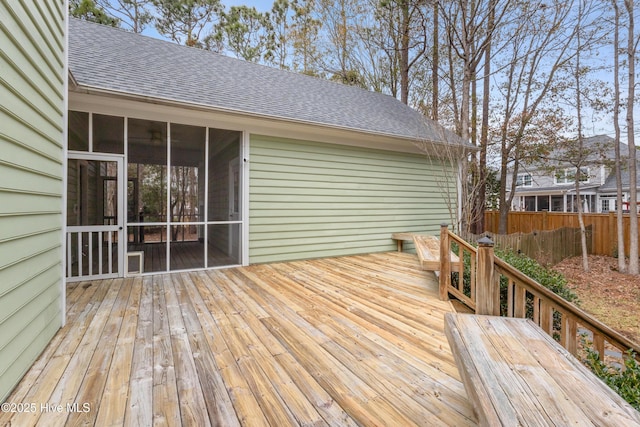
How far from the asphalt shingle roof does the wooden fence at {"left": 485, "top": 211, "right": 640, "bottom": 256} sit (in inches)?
216

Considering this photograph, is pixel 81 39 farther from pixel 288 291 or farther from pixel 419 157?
pixel 419 157

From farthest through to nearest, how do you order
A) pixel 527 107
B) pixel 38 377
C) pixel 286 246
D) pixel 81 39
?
pixel 527 107 → pixel 286 246 → pixel 81 39 → pixel 38 377

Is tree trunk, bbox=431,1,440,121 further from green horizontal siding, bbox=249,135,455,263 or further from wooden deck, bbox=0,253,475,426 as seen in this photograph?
wooden deck, bbox=0,253,475,426

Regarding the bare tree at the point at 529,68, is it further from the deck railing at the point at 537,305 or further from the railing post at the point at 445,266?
the deck railing at the point at 537,305

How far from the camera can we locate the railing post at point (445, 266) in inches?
144

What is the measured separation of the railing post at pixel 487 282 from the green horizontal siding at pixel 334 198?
3.86m

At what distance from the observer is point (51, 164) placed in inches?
100

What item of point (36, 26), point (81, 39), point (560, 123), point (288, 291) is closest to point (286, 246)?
point (288, 291)

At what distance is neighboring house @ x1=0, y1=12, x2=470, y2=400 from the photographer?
6.71 ft

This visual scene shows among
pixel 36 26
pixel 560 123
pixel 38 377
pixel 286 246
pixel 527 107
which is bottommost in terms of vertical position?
pixel 38 377

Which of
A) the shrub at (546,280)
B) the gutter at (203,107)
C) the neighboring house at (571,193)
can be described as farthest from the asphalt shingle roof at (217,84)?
the neighboring house at (571,193)

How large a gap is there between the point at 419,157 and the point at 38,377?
7.45 m

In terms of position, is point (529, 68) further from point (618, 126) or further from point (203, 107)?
point (203, 107)

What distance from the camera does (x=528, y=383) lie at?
1.33 meters
